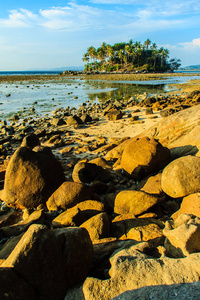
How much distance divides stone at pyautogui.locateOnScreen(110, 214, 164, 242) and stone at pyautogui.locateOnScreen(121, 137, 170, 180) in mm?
1892

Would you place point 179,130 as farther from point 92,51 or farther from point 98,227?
point 92,51

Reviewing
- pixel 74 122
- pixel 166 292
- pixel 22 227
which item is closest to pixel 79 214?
pixel 22 227

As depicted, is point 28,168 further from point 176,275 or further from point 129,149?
point 176,275

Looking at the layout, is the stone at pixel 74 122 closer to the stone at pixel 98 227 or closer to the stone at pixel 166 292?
the stone at pixel 98 227

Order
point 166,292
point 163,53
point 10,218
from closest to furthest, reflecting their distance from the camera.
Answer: point 166,292, point 10,218, point 163,53

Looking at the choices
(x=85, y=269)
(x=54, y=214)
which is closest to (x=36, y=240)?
(x=85, y=269)

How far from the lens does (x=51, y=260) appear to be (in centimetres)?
246

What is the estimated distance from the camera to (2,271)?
2.20m

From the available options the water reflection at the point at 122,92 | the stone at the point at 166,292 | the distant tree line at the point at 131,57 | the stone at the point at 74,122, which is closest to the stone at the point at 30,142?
the stone at the point at 74,122

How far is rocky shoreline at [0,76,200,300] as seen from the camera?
227cm

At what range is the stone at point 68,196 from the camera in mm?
4719

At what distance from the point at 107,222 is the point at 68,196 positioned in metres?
1.41

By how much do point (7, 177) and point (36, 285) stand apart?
3.37 metres

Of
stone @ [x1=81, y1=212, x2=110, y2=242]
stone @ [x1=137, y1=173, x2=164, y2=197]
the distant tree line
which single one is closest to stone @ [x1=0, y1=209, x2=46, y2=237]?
stone @ [x1=81, y1=212, x2=110, y2=242]
